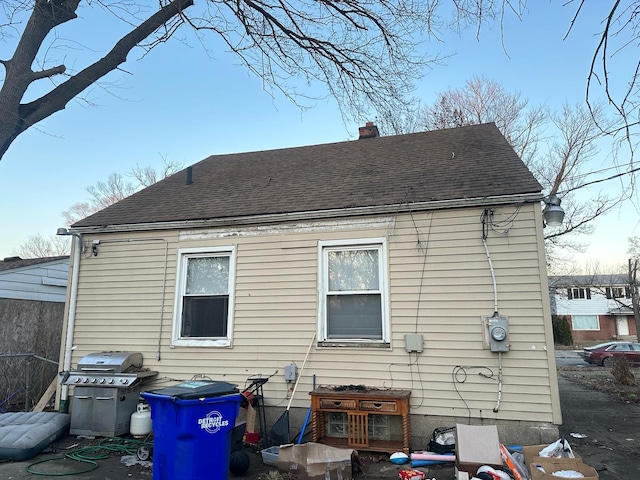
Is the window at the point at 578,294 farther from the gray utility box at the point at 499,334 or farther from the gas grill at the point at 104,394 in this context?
the gas grill at the point at 104,394

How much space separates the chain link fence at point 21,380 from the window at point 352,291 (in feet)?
17.8

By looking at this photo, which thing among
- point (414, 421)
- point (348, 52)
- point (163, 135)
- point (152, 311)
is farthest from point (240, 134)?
point (414, 421)

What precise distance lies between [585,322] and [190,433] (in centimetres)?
4520

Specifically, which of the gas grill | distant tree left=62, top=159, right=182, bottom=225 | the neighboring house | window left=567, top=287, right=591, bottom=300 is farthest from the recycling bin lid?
window left=567, top=287, right=591, bottom=300

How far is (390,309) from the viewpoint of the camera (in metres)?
6.16

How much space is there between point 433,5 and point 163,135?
7.97 m

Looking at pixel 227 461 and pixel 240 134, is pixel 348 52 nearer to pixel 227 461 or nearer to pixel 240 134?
pixel 240 134

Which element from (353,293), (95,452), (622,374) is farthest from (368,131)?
(622,374)

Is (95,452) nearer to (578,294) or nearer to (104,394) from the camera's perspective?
(104,394)

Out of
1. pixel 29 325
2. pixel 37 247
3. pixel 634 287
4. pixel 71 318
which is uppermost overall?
pixel 37 247

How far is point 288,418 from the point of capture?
6.05 m

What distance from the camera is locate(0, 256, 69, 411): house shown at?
8.44 metres

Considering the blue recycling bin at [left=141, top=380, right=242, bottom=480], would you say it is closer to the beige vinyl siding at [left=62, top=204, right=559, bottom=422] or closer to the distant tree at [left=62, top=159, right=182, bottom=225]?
the beige vinyl siding at [left=62, top=204, right=559, bottom=422]

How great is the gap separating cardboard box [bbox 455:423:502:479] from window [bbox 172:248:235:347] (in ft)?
12.6
